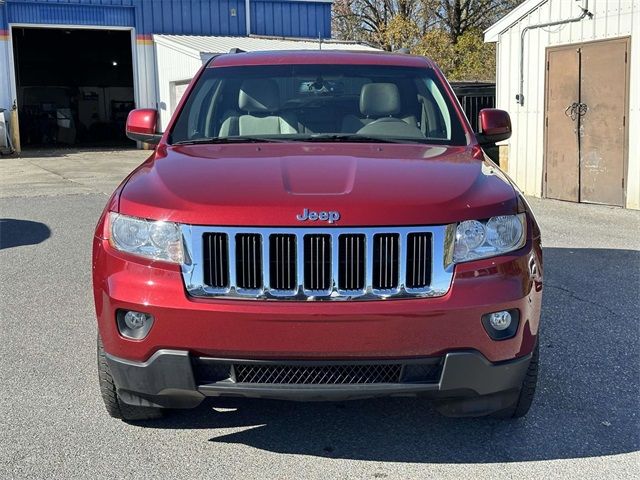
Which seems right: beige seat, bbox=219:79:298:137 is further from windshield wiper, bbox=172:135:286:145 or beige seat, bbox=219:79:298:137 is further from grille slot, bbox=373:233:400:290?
grille slot, bbox=373:233:400:290

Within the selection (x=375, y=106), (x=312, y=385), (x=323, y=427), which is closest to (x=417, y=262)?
(x=312, y=385)

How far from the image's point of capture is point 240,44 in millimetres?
23391

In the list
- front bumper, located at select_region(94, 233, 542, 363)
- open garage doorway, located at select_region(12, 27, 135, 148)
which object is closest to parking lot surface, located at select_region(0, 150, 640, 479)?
front bumper, located at select_region(94, 233, 542, 363)

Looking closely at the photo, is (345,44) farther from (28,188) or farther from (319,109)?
(319,109)

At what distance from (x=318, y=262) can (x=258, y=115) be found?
68.7 inches

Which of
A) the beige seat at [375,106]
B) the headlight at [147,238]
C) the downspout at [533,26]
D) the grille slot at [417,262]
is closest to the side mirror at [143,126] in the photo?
the beige seat at [375,106]

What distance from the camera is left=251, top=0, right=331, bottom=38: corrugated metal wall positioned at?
2630 centimetres

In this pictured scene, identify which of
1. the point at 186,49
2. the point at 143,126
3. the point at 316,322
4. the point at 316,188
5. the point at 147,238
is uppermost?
the point at 186,49

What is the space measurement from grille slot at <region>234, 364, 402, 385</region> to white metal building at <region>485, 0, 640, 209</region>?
8865mm

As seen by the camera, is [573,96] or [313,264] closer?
[313,264]

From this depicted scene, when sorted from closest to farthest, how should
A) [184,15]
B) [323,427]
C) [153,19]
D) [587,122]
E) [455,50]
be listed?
[323,427], [587,122], [153,19], [184,15], [455,50]

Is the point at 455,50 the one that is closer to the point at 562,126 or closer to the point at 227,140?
the point at 562,126

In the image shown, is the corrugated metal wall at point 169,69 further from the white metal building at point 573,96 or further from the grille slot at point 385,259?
the grille slot at point 385,259

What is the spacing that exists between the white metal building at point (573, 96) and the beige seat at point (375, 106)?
7317mm
